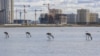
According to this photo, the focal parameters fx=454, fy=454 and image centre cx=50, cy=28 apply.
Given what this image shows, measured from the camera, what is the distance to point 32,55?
30.2 m

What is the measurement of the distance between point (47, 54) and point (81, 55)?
7.77 ft

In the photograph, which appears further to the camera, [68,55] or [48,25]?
[48,25]

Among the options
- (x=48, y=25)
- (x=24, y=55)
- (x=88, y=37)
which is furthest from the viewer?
(x=48, y=25)

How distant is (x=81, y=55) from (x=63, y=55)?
1218mm

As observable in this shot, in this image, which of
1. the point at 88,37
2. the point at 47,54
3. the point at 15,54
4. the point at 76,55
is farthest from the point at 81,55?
the point at 88,37

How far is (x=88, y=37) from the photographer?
55062 millimetres

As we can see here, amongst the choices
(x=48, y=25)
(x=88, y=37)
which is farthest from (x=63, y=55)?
(x=48, y=25)

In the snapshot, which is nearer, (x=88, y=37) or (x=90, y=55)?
(x=90, y=55)

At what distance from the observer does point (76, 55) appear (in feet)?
100

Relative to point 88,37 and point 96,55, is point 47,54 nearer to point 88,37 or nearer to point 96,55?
point 96,55

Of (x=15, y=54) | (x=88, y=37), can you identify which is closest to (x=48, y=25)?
(x=88, y=37)

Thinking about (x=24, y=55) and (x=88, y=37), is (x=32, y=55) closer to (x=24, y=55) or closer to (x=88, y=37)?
(x=24, y=55)

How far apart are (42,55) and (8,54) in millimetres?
2532

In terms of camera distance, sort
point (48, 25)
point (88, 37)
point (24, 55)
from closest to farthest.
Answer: point (24, 55), point (88, 37), point (48, 25)
